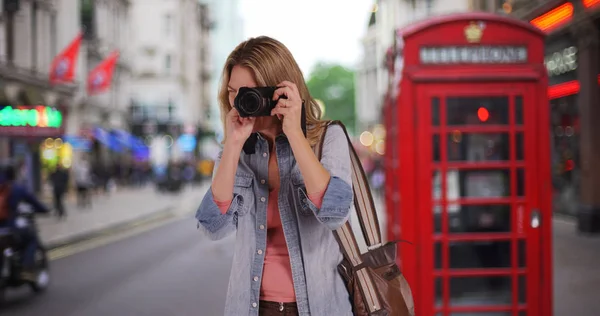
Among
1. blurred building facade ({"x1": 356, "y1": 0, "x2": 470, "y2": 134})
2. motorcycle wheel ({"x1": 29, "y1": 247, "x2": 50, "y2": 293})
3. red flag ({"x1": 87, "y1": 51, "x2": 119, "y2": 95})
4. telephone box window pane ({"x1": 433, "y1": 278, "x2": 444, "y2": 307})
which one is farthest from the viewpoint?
blurred building facade ({"x1": 356, "y1": 0, "x2": 470, "y2": 134})

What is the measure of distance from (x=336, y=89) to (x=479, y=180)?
9403 centimetres

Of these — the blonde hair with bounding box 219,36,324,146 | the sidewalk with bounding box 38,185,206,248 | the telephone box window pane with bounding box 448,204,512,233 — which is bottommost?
the sidewalk with bounding box 38,185,206,248

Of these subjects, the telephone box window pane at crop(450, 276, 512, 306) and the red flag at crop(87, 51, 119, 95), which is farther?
the red flag at crop(87, 51, 119, 95)

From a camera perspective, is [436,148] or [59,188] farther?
[59,188]

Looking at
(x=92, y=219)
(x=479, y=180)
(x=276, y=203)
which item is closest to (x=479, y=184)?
(x=479, y=180)

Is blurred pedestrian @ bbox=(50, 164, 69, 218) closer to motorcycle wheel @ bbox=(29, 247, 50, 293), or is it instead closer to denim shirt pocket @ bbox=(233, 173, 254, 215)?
motorcycle wheel @ bbox=(29, 247, 50, 293)

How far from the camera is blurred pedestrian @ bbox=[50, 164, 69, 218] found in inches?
822

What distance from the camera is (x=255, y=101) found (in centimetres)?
226

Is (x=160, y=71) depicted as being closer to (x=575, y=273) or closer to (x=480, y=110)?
(x=575, y=273)

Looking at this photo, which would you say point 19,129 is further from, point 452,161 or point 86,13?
point 86,13

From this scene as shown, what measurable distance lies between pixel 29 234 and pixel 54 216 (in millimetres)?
13624

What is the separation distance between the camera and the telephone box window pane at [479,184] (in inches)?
221

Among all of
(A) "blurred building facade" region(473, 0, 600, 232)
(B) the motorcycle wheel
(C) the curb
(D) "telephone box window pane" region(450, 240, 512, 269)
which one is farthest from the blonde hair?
(C) the curb

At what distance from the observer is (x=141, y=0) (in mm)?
66312
